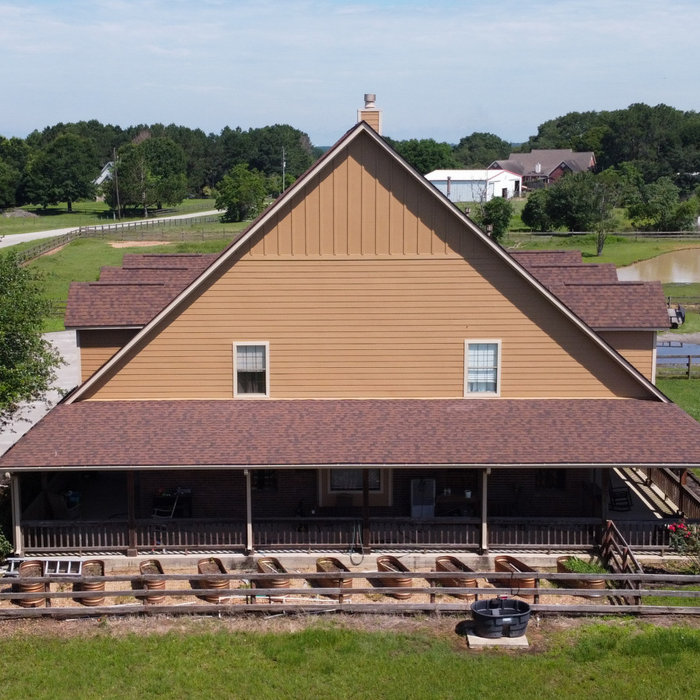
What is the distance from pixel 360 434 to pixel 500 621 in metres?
5.69

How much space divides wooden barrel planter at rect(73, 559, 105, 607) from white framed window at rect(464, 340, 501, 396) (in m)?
9.35

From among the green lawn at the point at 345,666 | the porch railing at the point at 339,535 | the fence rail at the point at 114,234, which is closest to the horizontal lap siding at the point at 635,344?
the porch railing at the point at 339,535

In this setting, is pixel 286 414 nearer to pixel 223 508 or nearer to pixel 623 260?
pixel 223 508

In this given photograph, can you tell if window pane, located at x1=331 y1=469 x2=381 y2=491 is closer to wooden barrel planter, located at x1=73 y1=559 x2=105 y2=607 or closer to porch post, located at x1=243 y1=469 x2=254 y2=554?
porch post, located at x1=243 y1=469 x2=254 y2=554

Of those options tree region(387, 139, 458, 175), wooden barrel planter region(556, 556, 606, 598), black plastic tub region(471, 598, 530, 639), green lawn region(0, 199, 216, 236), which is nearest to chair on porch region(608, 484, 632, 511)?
wooden barrel planter region(556, 556, 606, 598)

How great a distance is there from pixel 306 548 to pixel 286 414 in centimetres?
311

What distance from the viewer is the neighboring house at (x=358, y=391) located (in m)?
20.4

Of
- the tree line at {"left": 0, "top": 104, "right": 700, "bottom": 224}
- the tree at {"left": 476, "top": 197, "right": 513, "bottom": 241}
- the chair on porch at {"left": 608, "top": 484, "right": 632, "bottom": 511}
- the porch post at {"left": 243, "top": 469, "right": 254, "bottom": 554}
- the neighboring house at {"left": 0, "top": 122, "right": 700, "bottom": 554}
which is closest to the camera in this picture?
the porch post at {"left": 243, "top": 469, "right": 254, "bottom": 554}

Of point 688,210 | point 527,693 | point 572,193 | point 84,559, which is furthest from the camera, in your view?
point 688,210

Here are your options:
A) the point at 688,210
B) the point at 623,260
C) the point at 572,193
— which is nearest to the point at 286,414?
the point at 623,260

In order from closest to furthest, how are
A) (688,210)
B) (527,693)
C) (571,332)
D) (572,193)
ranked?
1. (527,693)
2. (571,332)
3. (572,193)
4. (688,210)

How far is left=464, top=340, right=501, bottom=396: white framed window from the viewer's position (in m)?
21.7

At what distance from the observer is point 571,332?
21.4 metres

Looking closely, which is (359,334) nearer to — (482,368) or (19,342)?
(482,368)
